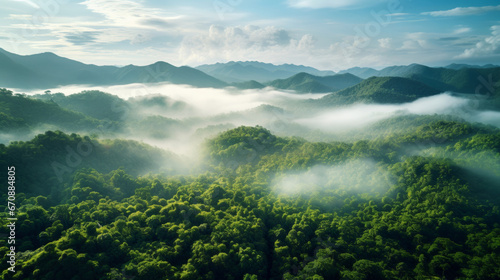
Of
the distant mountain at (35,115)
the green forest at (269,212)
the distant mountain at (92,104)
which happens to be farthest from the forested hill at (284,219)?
the distant mountain at (92,104)

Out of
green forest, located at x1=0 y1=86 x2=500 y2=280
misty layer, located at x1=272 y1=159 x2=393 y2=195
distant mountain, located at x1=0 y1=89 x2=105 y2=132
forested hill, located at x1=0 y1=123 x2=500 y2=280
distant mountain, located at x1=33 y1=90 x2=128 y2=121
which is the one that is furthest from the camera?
distant mountain, located at x1=33 y1=90 x2=128 y2=121

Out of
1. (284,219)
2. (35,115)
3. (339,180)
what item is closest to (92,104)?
(35,115)

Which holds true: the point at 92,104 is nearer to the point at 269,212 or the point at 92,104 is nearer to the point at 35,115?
the point at 35,115

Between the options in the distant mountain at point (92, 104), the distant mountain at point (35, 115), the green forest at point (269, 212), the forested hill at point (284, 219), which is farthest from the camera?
the distant mountain at point (92, 104)

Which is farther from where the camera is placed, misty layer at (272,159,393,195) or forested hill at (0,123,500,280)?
misty layer at (272,159,393,195)

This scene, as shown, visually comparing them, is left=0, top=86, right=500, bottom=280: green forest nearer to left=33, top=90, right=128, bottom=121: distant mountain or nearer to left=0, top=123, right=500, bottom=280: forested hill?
left=0, top=123, right=500, bottom=280: forested hill

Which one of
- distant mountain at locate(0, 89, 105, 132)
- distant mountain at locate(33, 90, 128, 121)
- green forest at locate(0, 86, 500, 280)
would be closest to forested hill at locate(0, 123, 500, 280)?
green forest at locate(0, 86, 500, 280)

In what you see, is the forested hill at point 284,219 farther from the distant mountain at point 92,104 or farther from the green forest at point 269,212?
the distant mountain at point 92,104
